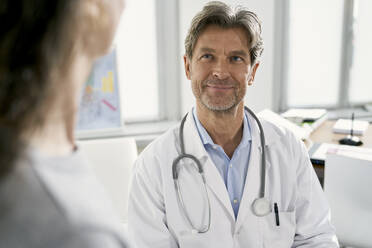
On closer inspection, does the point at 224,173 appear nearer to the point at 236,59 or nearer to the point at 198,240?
the point at 198,240

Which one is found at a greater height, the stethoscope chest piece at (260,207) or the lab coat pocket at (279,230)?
the stethoscope chest piece at (260,207)

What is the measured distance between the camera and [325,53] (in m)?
2.84

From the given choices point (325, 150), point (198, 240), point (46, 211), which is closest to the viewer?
point (46, 211)

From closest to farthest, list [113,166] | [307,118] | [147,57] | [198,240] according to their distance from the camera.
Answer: [198,240] → [113,166] → [307,118] → [147,57]

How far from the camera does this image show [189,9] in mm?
2375

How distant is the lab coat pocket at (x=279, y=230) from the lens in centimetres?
117

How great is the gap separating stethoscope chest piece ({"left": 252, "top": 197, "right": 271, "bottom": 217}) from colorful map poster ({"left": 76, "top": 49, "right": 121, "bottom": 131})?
1426mm

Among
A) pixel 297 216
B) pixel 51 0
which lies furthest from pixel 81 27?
pixel 297 216

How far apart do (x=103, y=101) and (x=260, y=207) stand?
147 cm

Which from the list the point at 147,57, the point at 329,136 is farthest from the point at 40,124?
the point at 147,57

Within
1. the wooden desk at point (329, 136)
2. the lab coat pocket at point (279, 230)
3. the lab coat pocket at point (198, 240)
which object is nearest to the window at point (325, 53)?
the wooden desk at point (329, 136)

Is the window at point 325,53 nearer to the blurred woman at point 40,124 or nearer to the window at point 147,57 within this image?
the window at point 147,57

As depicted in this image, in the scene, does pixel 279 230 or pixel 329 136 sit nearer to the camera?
pixel 279 230

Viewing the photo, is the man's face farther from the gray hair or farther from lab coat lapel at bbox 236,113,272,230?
→ lab coat lapel at bbox 236,113,272,230
